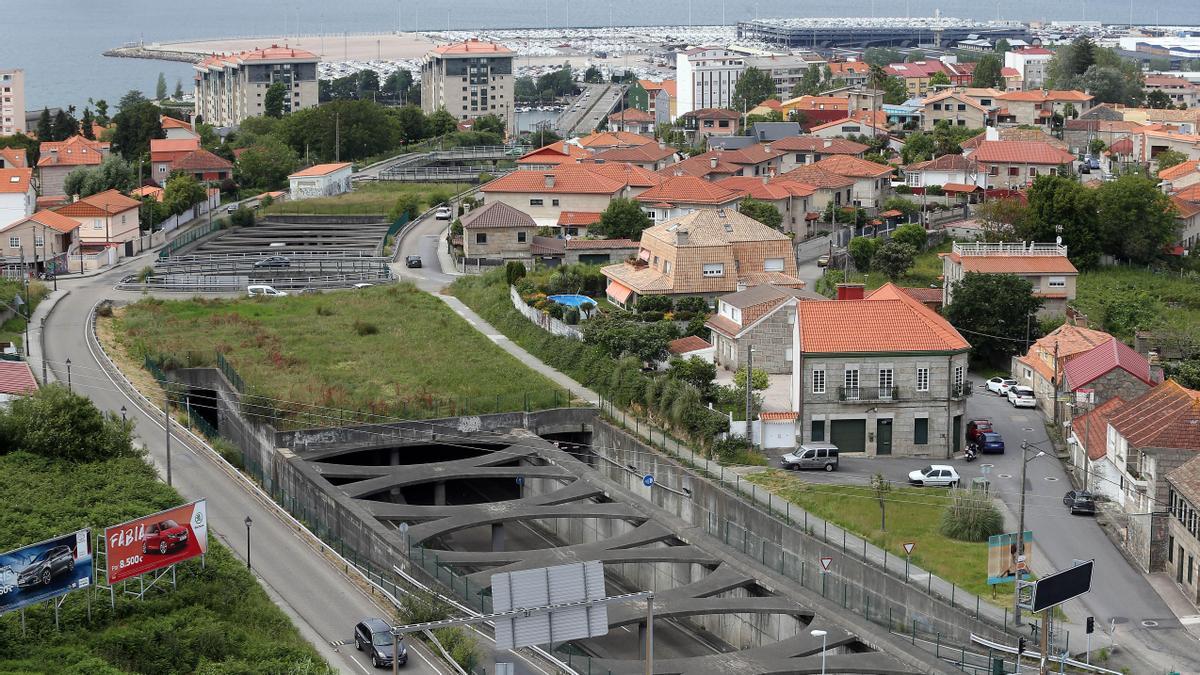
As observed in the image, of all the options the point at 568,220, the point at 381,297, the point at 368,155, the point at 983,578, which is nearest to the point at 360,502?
the point at 983,578

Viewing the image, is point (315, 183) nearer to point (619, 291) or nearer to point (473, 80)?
point (619, 291)

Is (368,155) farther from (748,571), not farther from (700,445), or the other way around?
(748,571)

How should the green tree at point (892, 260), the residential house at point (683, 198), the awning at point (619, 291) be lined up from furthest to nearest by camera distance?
the residential house at point (683, 198), the green tree at point (892, 260), the awning at point (619, 291)

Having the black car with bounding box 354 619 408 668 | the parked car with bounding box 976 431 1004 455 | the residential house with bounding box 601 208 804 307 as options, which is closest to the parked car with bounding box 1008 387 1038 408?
the parked car with bounding box 976 431 1004 455

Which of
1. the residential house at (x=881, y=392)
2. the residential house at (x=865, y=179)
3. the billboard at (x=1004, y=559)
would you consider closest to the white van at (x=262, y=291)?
the residential house at (x=865, y=179)

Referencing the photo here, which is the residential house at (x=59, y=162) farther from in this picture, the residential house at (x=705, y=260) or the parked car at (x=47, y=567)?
the parked car at (x=47, y=567)

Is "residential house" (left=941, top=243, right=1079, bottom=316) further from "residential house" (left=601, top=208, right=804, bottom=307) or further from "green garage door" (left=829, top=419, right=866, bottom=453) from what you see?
"green garage door" (left=829, top=419, right=866, bottom=453)

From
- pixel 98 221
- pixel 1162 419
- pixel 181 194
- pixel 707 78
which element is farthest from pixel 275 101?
pixel 1162 419
